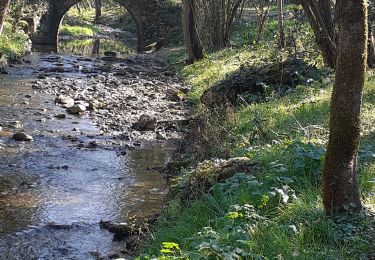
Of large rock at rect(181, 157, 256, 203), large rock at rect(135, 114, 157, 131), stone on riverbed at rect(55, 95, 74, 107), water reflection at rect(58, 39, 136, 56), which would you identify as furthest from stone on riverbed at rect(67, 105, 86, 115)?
water reflection at rect(58, 39, 136, 56)

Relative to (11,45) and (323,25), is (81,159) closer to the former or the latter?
(323,25)

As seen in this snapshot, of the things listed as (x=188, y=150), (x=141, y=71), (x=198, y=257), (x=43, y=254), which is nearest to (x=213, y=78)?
(x=141, y=71)

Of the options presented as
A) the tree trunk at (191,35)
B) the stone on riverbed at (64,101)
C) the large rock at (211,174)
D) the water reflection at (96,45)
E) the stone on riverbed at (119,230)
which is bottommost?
the water reflection at (96,45)

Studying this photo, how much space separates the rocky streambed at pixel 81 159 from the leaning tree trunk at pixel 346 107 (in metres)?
2.13

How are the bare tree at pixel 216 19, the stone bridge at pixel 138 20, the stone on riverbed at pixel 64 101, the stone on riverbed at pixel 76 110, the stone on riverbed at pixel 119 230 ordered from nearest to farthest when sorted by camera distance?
the stone on riverbed at pixel 119 230
the stone on riverbed at pixel 76 110
the stone on riverbed at pixel 64 101
the bare tree at pixel 216 19
the stone bridge at pixel 138 20

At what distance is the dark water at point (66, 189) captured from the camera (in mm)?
5289

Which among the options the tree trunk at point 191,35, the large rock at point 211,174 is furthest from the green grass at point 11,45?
the large rock at point 211,174

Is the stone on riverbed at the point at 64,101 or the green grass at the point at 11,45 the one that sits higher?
the green grass at the point at 11,45

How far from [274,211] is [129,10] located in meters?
30.1

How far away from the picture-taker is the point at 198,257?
11.1 feet

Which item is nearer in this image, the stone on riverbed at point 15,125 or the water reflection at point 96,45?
the stone on riverbed at point 15,125

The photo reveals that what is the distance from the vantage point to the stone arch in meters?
32.5

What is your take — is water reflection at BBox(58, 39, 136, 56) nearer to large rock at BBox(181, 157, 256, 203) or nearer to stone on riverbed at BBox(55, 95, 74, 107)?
stone on riverbed at BBox(55, 95, 74, 107)

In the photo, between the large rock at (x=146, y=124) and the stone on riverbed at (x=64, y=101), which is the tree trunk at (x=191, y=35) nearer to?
the stone on riverbed at (x=64, y=101)
